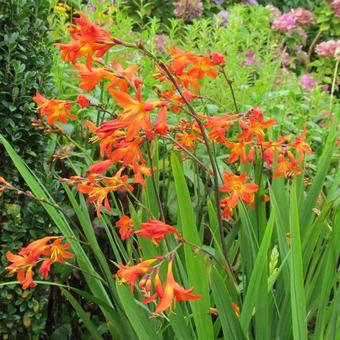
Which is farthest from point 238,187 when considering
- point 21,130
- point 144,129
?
point 21,130

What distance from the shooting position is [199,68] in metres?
1.82

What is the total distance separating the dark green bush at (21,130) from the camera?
2.20m

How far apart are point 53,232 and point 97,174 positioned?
2.26 feet

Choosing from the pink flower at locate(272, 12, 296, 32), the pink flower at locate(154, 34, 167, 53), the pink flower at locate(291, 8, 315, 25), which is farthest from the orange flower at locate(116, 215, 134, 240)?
the pink flower at locate(291, 8, 315, 25)

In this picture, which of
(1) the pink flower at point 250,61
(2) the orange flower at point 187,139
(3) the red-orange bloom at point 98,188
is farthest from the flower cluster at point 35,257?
(1) the pink flower at point 250,61

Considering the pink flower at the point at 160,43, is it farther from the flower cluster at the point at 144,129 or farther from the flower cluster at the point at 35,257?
Result: the flower cluster at the point at 35,257

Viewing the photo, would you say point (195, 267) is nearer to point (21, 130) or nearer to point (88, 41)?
point (88, 41)

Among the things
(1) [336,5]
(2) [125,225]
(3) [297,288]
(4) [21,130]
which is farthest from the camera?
(1) [336,5]

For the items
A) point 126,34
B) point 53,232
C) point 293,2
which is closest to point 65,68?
point 126,34

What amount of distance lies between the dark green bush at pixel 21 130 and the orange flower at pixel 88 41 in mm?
691

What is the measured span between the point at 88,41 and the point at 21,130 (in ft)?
2.84

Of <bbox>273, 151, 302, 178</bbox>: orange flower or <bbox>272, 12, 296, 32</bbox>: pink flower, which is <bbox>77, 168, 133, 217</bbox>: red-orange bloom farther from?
<bbox>272, 12, 296, 32</bbox>: pink flower

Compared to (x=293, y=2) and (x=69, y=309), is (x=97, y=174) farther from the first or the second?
(x=293, y=2)

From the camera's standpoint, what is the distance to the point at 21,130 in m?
2.26
